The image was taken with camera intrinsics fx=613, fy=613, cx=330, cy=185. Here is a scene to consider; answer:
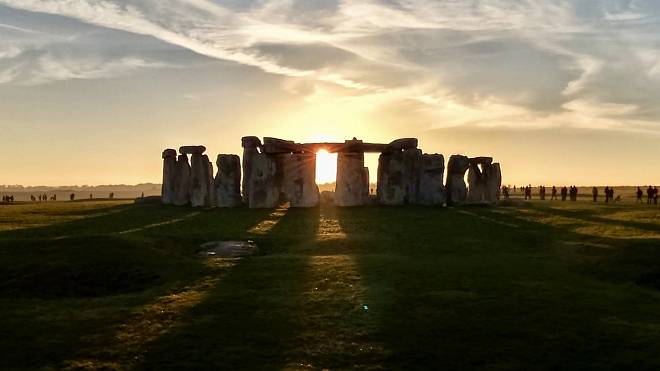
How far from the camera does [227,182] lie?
40.8 meters

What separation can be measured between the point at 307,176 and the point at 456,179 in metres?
10.8

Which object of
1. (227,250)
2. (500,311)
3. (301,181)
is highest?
(301,181)

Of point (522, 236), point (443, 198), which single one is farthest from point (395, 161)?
point (522, 236)

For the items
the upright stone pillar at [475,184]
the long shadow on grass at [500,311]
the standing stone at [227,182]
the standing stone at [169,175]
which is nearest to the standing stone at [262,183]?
the standing stone at [227,182]

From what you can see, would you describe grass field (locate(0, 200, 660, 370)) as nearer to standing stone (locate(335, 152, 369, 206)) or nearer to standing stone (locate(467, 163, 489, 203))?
standing stone (locate(335, 152, 369, 206))

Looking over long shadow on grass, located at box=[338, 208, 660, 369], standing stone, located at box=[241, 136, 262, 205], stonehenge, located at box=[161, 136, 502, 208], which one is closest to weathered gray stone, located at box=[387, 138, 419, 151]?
stonehenge, located at box=[161, 136, 502, 208]

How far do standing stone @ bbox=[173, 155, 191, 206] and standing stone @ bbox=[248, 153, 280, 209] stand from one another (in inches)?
227

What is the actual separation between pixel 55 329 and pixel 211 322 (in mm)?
2976

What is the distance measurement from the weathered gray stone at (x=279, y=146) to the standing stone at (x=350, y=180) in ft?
10.1

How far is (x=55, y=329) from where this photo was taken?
465 inches

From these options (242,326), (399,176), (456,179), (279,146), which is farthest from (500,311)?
(456,179)

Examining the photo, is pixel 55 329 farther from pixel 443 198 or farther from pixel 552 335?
pixel 443 198

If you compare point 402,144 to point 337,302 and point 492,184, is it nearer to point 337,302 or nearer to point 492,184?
point 492,184

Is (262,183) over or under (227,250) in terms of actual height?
over
